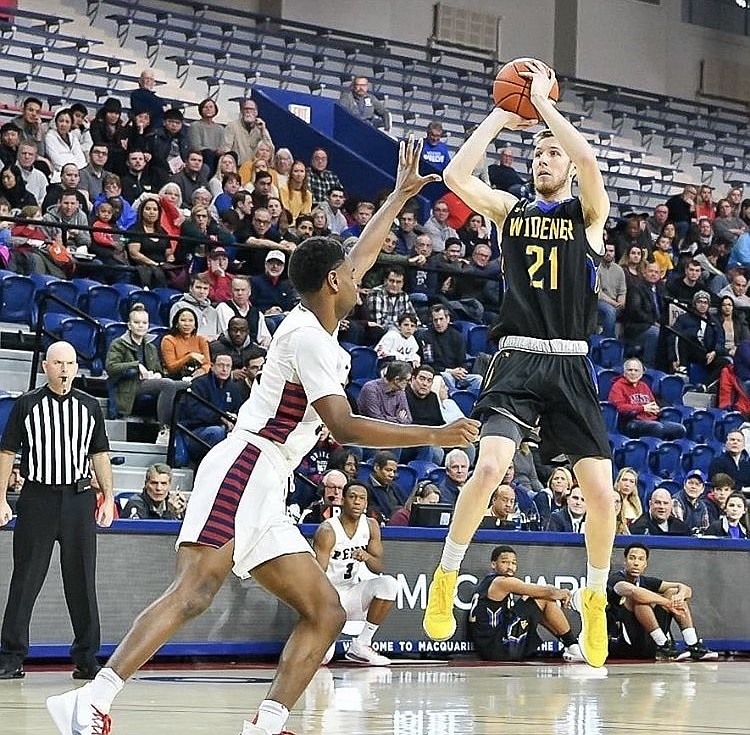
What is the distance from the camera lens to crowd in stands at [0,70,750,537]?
519 inches

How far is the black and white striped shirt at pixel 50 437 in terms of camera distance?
9.71 meters

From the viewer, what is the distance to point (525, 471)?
14281mm

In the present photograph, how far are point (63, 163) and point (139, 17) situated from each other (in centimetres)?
568

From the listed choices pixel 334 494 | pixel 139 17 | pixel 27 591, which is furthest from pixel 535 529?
pixel 139 17

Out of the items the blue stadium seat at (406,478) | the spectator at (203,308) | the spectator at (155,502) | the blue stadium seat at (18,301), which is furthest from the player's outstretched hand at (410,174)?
the blue stadium seat at (18,301)

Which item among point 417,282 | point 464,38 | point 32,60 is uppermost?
point 464,38

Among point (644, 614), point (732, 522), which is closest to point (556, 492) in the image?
point (644, 614)

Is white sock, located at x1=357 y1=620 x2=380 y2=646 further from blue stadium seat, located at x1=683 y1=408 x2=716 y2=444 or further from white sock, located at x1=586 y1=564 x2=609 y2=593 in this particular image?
blue stadium seat, located at x1=683 y1=408 x2=716 y2=444

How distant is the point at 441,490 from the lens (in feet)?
43.2

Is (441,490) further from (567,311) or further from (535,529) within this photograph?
(567,311)

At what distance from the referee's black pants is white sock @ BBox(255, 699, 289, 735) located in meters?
4.40

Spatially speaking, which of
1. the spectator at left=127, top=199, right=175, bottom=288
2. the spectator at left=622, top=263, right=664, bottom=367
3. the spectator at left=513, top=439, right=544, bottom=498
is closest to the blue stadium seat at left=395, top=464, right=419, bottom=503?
the spectator at left=513, top=439, right=544, bottom=498

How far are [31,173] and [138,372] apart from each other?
312cm

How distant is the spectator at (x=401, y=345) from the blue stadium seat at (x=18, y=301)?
11.0ft
